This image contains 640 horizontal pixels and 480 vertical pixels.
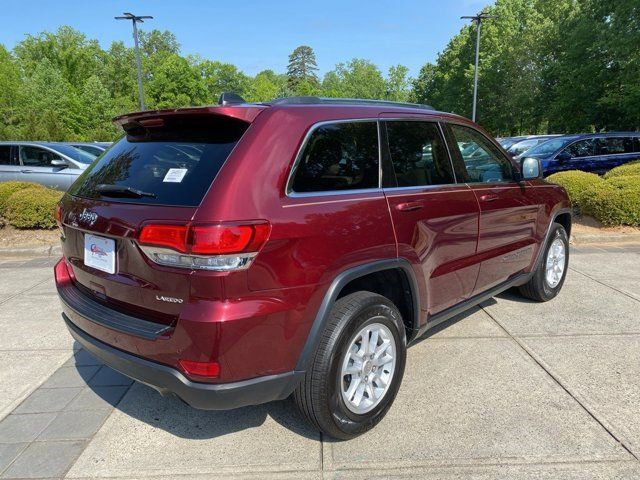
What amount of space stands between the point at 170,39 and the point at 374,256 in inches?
3791

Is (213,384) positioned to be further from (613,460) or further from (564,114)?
(564,114)

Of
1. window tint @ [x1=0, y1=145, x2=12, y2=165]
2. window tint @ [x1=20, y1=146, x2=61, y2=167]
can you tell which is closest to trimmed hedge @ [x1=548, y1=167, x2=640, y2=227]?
window tint @ [x1=20, y1=146, x2=61, y2=167]

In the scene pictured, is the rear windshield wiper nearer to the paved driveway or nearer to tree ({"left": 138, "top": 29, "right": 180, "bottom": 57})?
the paved driveway

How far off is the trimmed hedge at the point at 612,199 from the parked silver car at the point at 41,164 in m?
9.94

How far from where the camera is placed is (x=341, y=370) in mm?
2523

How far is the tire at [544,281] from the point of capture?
463cm

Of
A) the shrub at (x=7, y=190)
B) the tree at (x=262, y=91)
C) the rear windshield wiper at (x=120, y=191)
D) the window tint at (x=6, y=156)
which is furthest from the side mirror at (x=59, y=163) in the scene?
the tree at (x=262, y=91)

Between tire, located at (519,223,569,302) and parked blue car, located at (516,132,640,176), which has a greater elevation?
parked blue car, located at (516,132,640,176)

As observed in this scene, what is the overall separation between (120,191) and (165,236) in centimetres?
50

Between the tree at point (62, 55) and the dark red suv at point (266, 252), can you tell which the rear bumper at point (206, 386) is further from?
the tree at point (62, 55)

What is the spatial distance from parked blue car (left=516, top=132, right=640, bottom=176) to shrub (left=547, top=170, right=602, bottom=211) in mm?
2800

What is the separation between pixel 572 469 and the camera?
2.44 m

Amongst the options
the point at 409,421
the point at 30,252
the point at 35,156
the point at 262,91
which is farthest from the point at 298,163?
the point at 262,91

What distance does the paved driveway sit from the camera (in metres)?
2.50
